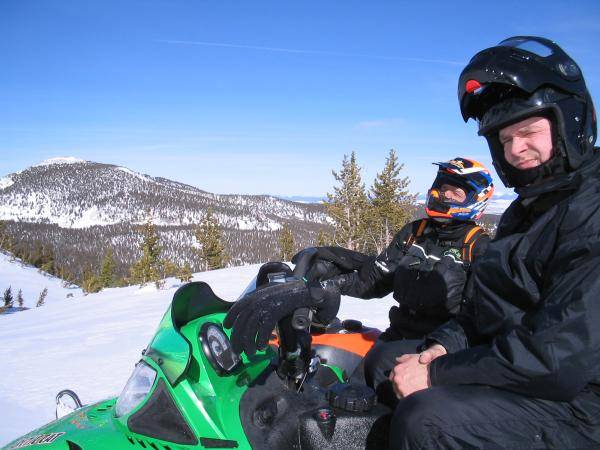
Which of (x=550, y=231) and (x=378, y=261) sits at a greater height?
(x=550, y=231)

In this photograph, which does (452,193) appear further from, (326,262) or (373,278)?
(326,262)

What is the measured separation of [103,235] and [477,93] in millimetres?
185627

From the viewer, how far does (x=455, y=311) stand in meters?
3.47

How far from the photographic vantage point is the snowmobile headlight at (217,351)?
1891mm

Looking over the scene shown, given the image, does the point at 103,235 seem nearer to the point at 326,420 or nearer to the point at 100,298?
the point at 100,298

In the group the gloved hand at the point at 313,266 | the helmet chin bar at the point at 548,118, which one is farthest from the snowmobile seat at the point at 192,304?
the helmet chin bar at the point at 548,118

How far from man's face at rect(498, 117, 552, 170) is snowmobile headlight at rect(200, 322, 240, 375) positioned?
1510 millimetres

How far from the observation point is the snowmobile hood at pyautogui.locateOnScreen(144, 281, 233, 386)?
6.04 ft

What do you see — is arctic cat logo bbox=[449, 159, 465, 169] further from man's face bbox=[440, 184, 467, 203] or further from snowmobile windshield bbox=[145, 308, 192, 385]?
snowmobile windshield bbox=[145, 308, 192, 385]

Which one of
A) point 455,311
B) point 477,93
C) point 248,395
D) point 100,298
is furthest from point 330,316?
point 100,298

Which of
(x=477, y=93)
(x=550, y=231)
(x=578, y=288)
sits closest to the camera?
(x=578, y=288)

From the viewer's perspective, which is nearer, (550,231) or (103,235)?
(550,231)

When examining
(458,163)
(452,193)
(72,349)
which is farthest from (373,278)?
(72,349)

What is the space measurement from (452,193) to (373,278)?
1.10 metres
